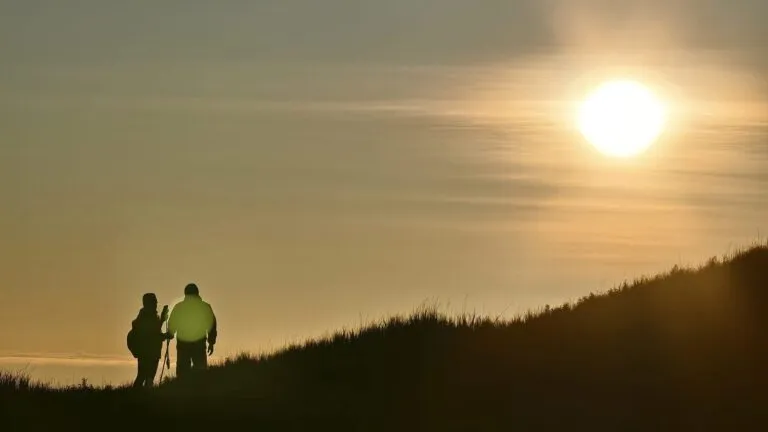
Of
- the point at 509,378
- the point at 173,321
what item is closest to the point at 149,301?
the point at 173,321

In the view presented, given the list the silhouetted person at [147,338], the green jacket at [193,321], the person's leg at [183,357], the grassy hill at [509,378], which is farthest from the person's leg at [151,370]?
the grassy hill at [509,378]

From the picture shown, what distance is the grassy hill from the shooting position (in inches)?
663

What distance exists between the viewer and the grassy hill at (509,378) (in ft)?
55.3

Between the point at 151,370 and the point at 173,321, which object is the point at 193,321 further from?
the point at 151,370

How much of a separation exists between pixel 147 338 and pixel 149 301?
0.63 meters

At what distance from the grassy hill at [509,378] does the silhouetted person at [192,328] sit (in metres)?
1.14

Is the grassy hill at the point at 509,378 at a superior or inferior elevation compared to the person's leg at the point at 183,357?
inferior

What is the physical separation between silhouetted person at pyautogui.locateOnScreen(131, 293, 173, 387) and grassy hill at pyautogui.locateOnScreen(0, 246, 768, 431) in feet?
5.39

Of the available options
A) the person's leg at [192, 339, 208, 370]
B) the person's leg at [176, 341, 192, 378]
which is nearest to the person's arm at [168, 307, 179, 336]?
the person's leg at [176, 341, 192, 378]

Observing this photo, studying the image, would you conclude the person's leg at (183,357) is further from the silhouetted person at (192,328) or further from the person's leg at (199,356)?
the person's leg at (199,356)

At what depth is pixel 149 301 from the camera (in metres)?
23.2

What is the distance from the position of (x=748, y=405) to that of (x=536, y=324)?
4927 millimetres

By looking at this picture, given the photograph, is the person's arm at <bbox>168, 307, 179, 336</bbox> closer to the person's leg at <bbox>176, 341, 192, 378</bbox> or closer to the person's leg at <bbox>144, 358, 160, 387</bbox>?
the person's leg at <bbox>176, 341, 192, 378</bbox>

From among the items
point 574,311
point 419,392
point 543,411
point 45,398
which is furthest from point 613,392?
point 45,398
